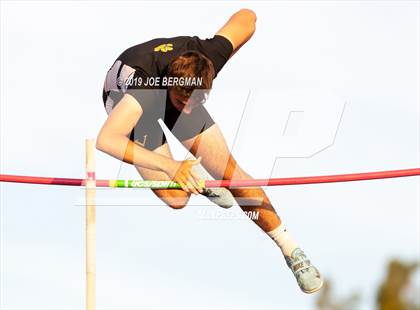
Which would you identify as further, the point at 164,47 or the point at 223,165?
the point at 223,165

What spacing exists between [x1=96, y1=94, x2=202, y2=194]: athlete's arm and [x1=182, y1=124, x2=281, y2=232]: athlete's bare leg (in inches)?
39.1

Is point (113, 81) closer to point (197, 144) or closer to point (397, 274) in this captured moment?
point (197, 144)

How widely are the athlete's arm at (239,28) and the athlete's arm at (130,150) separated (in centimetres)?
135

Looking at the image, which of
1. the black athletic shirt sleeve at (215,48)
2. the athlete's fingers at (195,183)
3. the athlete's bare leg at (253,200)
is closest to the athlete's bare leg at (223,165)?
the athlete's bare leg at (253,200)

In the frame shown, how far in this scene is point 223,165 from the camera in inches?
524

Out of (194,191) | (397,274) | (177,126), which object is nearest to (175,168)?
(194,191)

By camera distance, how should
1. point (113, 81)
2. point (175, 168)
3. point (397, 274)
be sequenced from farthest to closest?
point (397, 274), point (113, 81), point (175, 168)

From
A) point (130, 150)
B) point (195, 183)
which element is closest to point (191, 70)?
point (130, 150)

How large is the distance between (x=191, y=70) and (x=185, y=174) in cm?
90

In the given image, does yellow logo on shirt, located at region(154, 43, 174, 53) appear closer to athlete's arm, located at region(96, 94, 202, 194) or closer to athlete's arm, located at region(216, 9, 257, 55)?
athlete's arm, located at region(216, 9, 257, 55)

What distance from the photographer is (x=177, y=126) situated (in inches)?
524

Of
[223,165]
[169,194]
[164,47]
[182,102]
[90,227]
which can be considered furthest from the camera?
[169,194]

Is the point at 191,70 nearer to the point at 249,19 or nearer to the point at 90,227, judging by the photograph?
the point at 249,19

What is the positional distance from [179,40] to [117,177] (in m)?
1.30
